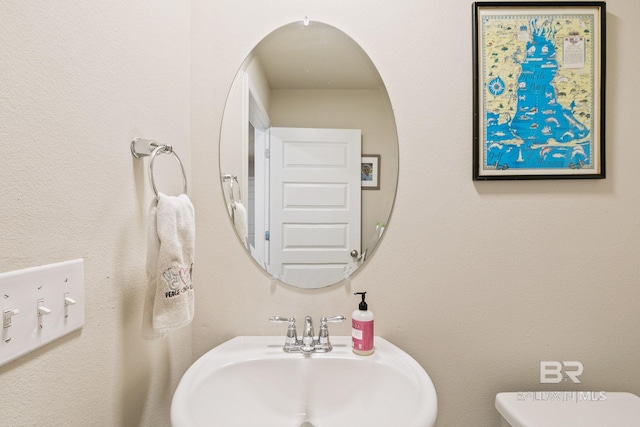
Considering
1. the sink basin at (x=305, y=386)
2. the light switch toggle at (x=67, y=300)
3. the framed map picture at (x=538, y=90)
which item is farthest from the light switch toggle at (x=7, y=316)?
the framed map picture at (x=538, y=90)

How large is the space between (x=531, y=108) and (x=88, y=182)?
1233 millimetres

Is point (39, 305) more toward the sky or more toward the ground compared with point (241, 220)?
more toward the ground

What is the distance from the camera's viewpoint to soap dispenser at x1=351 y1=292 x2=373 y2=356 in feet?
3.26

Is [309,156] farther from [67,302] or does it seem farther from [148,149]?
[67,302]

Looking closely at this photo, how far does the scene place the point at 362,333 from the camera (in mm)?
997

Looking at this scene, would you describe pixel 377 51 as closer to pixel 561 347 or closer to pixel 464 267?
pixel 464 267

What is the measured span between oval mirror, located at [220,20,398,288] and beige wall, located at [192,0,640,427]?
4cm

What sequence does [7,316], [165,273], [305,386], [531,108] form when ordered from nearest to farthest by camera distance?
[7,316] < [165,273] < [305,386] < [531,108]

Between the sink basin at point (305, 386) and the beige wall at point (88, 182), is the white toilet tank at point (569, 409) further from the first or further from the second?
the beige wall at point (88, 182)

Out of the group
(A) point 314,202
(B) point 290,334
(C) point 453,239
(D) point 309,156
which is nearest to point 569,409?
(C) point 453,239

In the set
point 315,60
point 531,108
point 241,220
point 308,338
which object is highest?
point 315,60

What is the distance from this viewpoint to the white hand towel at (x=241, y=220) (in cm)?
111

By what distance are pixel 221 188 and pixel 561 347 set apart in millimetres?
1227

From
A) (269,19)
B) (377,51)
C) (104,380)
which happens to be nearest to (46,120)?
(104,380)
